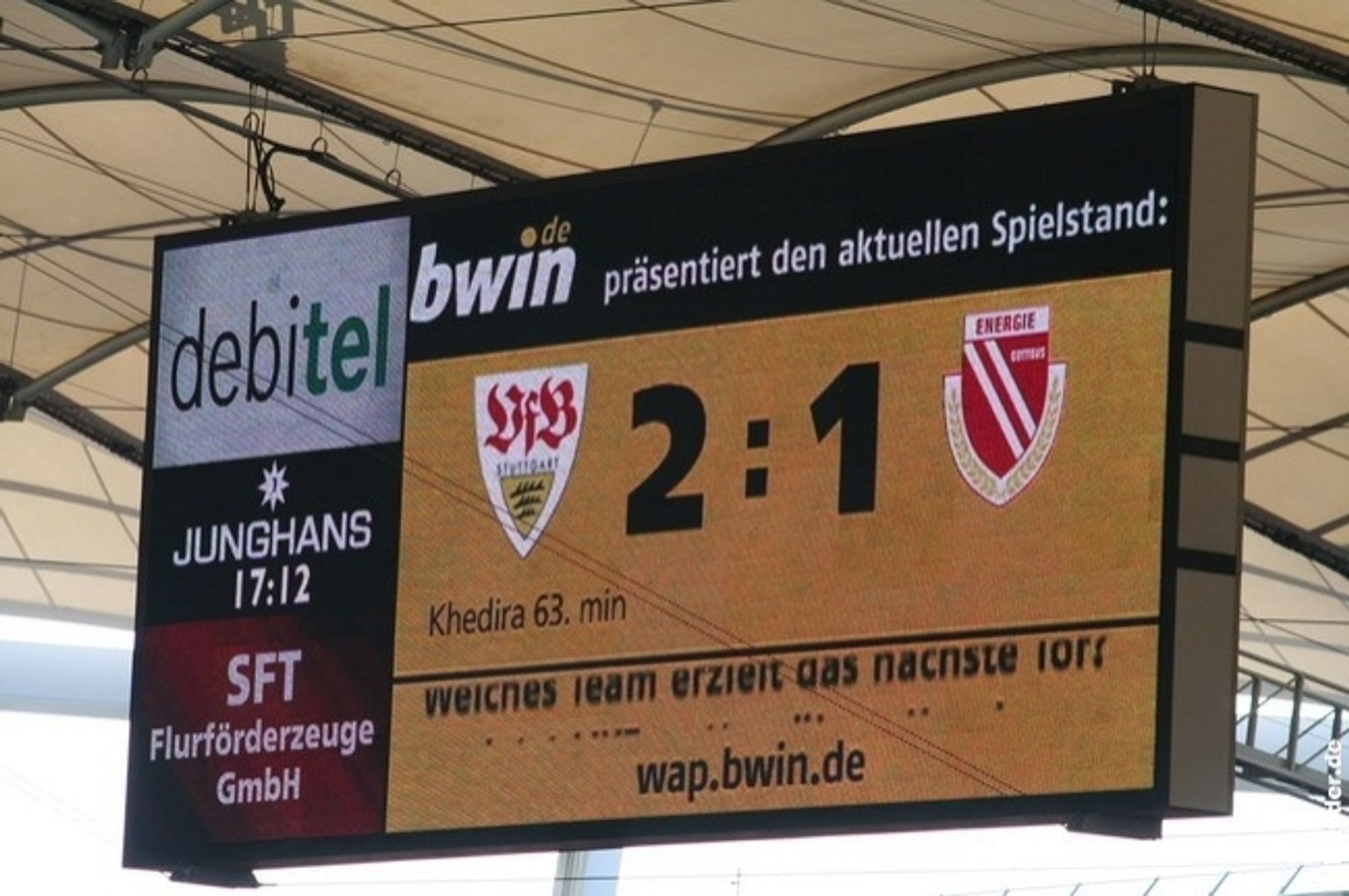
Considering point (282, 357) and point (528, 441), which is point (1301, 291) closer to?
point (282, 357)

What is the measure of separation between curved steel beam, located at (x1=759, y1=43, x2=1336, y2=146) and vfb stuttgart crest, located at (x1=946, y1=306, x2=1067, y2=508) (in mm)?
8119

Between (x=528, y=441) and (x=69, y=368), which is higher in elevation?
(x=69, y=368)

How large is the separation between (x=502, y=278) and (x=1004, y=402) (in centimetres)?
265

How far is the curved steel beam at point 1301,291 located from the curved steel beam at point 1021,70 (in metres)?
4.85

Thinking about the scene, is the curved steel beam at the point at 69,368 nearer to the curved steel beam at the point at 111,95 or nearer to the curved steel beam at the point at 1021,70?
the curved steel beam at the point at 111,95

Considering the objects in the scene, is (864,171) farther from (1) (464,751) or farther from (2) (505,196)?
(1) (464,751)

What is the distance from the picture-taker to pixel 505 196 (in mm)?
13594

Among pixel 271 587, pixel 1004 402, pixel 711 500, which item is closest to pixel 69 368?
pixel 271 587

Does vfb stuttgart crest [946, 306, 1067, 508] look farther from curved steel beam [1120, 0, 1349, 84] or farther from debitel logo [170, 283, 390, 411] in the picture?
curved steel beam [1120, 0, 1349, 84]

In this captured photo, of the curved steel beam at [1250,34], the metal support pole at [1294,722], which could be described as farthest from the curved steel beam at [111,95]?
the metal support pole at [1294,722]

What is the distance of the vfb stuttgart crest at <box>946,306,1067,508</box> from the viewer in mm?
11812

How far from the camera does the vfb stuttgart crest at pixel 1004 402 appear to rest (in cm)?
1181

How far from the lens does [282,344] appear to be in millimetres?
13977

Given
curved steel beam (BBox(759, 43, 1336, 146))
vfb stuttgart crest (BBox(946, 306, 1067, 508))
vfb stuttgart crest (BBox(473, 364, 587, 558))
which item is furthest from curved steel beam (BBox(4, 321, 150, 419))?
vfb stuttgart crest (BBox(946, 306, 1067, 508))
